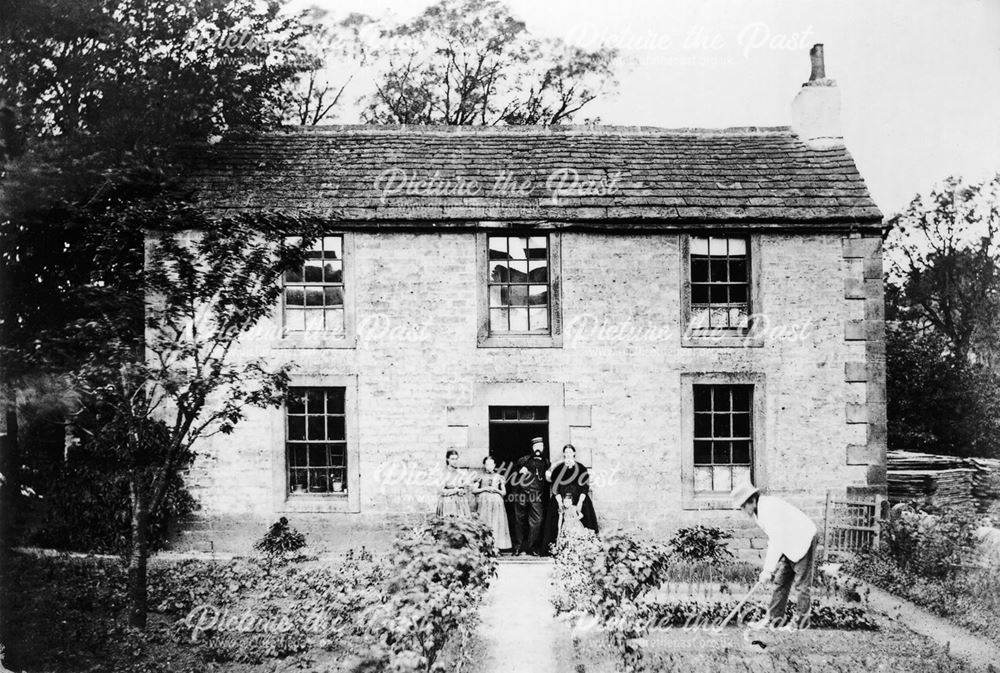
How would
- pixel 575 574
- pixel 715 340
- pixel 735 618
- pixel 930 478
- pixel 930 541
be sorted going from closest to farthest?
1. pixel 735 618
2. pixel 575 574
3. pixel 930 541
4. pixel 715 340
5. pixel 930 478

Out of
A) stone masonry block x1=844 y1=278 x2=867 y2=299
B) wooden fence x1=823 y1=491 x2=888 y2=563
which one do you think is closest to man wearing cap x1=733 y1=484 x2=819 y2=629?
wooden fence x1=823 y1=491 x2=888 y2=563

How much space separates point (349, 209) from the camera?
10281 millimetres

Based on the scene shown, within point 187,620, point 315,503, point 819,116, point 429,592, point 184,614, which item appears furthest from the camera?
point 819,116

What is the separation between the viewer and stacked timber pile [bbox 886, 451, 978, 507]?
1261 centimetres

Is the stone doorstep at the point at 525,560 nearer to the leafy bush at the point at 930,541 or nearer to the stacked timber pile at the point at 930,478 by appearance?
the leafy bush at the point at 930,541

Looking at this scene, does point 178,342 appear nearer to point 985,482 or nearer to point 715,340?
point 715,340

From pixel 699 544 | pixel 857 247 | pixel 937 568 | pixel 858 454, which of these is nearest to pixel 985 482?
pixel 858 454

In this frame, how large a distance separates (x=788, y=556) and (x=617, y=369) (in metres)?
4.06

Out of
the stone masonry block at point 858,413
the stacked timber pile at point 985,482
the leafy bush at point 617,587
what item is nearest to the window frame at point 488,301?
the leafy bush at point 617,587

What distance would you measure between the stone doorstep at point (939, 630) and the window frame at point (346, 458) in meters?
6.37

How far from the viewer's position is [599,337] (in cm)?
1053

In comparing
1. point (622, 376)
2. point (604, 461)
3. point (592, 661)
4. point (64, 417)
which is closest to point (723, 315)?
point (622, 376)

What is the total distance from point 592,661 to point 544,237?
238 inches

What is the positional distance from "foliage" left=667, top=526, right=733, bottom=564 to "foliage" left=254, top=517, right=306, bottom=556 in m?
5.18
